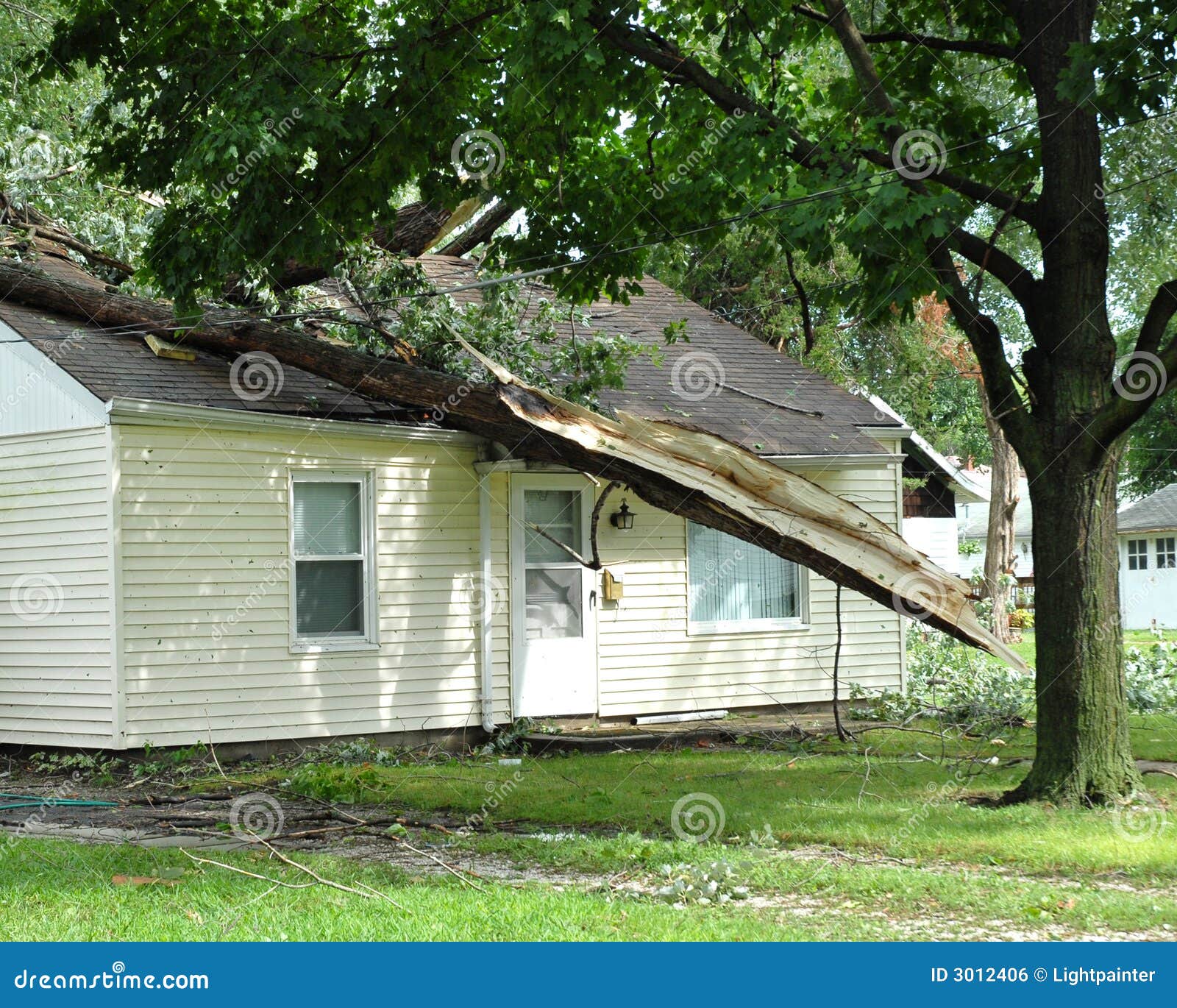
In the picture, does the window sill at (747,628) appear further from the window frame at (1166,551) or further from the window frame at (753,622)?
the window frame at (1166,551)

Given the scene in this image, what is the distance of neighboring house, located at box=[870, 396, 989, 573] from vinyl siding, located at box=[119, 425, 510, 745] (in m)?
15.9

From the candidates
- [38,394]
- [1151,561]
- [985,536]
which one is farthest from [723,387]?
[985,536]

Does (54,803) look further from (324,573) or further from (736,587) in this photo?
(736,587)

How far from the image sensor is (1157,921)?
5.75 meters

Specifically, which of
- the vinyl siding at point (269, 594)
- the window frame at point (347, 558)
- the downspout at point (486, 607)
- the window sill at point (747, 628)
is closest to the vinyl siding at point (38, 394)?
the vinyl siding at point (269, 594)

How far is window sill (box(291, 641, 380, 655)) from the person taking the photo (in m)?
12.1

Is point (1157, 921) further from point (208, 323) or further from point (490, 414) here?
point (208, 323)

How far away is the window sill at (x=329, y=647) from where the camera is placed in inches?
475

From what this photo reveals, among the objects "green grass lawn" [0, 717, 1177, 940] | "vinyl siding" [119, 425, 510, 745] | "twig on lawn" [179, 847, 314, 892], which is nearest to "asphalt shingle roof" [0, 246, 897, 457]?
"vinyl siding" [119, 425, 510, 745]

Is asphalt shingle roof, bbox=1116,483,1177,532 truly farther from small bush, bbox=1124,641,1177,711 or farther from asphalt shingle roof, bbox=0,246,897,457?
asphalt shingle roof, bbox=0,246,897,457

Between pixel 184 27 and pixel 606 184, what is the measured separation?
412 cm

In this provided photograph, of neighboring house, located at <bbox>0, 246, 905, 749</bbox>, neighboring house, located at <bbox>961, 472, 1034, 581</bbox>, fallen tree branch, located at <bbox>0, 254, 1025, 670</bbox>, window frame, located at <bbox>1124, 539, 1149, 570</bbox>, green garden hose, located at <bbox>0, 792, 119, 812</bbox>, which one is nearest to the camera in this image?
fallen tree branch, located at <bbox>0, 254, 1025, 670</bbox>

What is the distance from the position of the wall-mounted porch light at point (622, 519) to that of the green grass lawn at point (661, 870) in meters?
3.93

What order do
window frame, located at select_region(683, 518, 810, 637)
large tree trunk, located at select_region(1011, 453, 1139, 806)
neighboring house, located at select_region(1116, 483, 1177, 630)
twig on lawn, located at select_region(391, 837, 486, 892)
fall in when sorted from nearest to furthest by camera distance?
twig on lawn, located at select_region(391, 837, 486, 892)
large tree trunk, located at select_region(1011, 453, 1139, 806)
window frame, located at select_region(683, 518, 810, 637)
neighboring house, located at select_region(1116, 483, 1177, 630)
